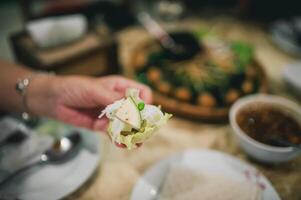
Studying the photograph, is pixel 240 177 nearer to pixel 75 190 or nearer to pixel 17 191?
pixel 75 190

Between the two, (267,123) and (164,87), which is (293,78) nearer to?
(267,123)

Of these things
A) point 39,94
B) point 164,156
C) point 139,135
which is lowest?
point 164,156

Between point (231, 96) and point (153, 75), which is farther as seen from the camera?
point (153, 75)

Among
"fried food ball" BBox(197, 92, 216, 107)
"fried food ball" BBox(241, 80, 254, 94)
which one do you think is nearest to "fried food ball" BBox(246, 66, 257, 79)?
"fried food ball" BBox(241, 80, 254, 94)

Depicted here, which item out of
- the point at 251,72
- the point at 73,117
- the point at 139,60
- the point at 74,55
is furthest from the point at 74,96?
the point at 251,72

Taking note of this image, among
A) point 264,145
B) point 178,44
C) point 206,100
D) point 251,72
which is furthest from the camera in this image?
point 178,44
